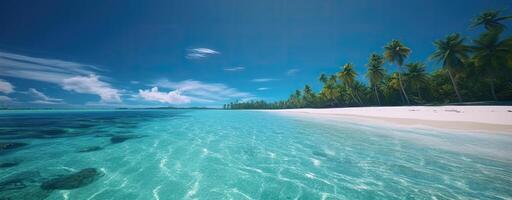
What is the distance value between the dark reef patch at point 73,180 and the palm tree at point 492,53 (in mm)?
42471

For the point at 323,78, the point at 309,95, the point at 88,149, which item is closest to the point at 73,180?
the point at 88,149

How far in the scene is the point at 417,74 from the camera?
4159cm

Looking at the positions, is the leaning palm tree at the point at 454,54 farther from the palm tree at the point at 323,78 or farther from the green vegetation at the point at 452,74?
the palm tree at the point at 323,78

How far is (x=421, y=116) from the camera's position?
21953mm

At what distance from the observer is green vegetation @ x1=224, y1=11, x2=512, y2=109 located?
2806cm

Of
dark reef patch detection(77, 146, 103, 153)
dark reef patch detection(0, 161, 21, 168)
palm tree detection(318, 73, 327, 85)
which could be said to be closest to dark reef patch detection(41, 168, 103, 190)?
dark reef patch detection(0, 161, 21, 168)

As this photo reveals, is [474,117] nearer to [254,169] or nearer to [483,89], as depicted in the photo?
[254,169]

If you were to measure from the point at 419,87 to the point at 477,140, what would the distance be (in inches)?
1747

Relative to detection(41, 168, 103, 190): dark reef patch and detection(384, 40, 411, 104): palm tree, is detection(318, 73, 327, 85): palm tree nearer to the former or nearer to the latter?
detection(384, 40, 411, 104): palm tree

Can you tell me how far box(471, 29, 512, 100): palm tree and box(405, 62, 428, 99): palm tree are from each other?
11.7m

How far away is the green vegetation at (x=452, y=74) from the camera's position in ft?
92.1

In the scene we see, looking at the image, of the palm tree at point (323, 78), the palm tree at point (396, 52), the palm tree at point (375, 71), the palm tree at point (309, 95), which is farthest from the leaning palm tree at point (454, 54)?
the palm tree at point (309, 95)

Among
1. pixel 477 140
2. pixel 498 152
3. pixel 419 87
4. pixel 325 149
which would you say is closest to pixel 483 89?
pixel 419 87

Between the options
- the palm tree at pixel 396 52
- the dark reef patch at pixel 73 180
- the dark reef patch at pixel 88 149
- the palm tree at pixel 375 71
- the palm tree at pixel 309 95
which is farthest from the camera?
the palm tree at pixel 309 95
